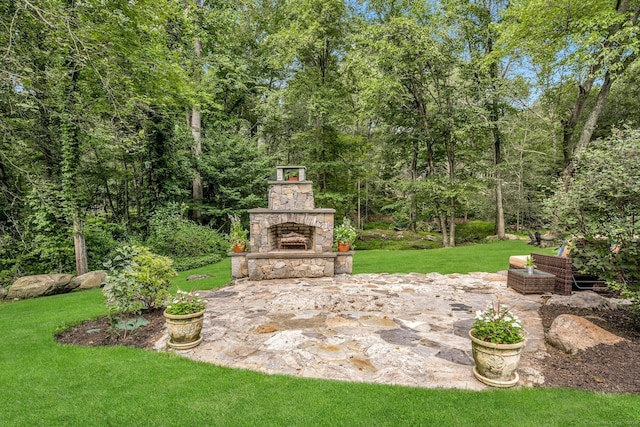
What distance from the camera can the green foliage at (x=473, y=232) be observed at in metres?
15.5

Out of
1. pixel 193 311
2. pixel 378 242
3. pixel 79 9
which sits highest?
pixel 79 9

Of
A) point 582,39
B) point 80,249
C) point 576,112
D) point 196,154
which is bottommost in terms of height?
point 80,249

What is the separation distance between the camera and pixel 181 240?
10070 mm

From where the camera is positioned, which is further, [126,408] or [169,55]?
[169,55]

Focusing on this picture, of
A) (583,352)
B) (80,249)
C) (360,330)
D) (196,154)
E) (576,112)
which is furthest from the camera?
(196,154)

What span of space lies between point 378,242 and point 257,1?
14266mm

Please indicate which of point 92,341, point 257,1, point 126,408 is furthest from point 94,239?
point 257,1

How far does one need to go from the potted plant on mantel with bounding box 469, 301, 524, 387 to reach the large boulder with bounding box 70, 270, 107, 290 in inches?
320

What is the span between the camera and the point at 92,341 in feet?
11.8

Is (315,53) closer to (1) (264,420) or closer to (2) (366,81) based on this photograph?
(2) (366,81)

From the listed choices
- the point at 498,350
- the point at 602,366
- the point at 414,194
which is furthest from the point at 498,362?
the point at 414,194

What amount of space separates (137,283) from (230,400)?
2.32 m

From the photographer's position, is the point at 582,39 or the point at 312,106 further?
the point at 312,106

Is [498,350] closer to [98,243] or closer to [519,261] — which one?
[519,261]
